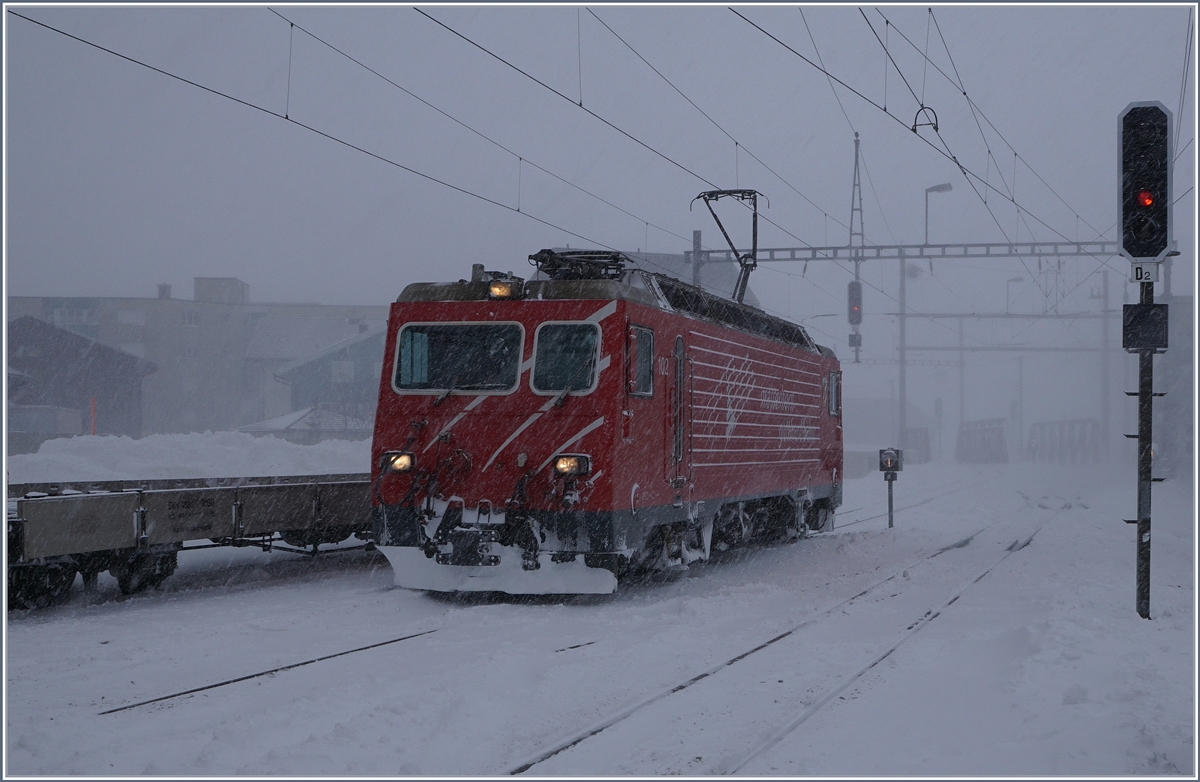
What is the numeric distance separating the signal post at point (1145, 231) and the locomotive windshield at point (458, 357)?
18.7ft

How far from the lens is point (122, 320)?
60.7 m

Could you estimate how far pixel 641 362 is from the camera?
10547mm

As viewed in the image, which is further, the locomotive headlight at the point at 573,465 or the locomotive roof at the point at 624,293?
the locomotive roof at the point at 624,293

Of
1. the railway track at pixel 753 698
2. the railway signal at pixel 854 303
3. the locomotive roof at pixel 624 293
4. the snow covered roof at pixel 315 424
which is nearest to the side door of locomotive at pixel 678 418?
the locomotive roof at pixel 624 293

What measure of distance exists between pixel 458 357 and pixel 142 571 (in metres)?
3.92

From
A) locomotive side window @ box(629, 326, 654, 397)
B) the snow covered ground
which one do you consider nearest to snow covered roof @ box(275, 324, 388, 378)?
the snow covered ground

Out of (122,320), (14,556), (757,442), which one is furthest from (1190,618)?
(122,320)

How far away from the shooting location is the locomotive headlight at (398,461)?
1033 cm

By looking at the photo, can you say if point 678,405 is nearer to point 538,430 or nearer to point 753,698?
point 538,430

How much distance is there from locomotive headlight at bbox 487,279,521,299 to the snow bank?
10310mm

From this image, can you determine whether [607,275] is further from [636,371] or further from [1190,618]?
[1190,618]

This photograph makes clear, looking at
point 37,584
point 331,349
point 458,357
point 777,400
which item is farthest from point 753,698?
point 331,349

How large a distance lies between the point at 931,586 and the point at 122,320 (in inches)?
2302

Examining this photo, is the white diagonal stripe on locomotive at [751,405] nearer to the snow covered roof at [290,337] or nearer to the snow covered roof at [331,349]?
the snow covered roof at [331,349]
